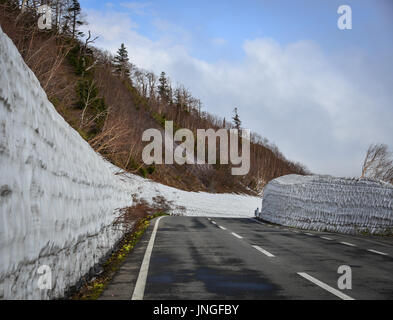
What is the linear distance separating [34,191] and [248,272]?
4.32 m

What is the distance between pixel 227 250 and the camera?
9.48 metres

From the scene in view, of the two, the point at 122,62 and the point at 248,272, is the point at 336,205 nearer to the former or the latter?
the point at 248,272

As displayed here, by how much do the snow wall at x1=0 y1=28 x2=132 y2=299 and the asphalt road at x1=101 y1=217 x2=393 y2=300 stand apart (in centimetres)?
105

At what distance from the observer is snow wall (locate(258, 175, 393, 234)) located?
1672cm

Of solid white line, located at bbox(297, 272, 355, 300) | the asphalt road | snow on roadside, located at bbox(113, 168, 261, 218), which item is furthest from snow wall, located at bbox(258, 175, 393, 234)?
snow on roadside, located at bbox(113, 168, 261, 218)

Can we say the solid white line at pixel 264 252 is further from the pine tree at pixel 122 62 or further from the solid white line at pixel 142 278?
the pine tree at pixel 122 62

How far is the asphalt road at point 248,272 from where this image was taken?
5.15 m

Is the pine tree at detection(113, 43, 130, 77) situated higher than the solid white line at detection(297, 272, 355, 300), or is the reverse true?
the pine tree at detection(113, 43, 130, 77)

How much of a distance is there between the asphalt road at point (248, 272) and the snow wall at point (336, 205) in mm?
6917

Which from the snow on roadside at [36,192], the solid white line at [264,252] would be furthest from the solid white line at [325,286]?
the snow on roadside at [36,192]

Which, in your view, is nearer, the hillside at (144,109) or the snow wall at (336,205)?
the snow wall at (336,205)

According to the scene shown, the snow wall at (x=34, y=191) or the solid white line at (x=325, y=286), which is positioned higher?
the snow wall at (x=34, y=191)

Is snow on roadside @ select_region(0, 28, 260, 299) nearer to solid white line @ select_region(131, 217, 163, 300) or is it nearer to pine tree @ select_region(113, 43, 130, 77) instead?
solid white line @ select_region(131, 217, 163, 300)
